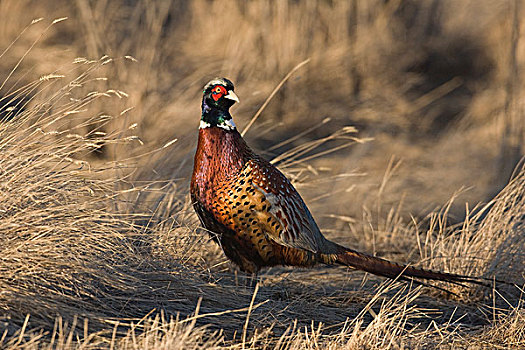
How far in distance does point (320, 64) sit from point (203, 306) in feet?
14.5

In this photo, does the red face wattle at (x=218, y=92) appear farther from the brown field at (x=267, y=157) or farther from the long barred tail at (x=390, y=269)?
the long barred tail at (x=390, y=269)

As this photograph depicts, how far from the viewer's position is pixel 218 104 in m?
3.13

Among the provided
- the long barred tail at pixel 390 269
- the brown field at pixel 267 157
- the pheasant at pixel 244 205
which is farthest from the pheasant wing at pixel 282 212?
the brown field at pixel 267 157

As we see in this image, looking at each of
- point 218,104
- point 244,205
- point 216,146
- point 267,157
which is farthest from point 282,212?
point 267,157

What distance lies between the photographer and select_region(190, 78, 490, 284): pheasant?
3035 millimetres

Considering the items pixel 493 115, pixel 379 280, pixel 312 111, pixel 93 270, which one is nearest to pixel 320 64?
pixel 312 111

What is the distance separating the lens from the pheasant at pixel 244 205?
304 cm

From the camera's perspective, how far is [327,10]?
7.10 meters

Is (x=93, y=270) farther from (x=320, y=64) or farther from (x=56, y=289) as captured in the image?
(x=320, y=64)

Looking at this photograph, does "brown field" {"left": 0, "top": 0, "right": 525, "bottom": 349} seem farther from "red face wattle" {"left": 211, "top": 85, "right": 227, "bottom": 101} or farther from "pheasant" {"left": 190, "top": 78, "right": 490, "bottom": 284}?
"red face wattle" {"left": 211, "top": 85, "right": 227, "bottom": 101}

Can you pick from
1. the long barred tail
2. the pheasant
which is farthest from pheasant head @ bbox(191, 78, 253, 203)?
the long barred tail

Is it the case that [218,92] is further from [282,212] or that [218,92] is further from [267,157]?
[267,157]

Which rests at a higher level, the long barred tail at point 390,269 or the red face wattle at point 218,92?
the red face wattle at point 218,92

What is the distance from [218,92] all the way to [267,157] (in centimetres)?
296
